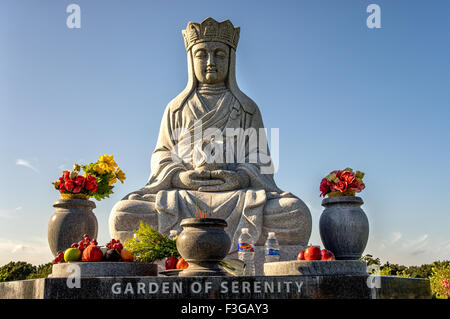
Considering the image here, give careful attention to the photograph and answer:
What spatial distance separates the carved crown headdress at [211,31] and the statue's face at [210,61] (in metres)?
0.09

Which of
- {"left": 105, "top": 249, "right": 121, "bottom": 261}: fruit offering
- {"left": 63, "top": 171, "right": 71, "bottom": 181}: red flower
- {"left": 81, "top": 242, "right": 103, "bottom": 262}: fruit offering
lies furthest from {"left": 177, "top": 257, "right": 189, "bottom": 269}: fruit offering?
{"left": 63, "top": 171, "right": 71, "bottom": 181}: red flower

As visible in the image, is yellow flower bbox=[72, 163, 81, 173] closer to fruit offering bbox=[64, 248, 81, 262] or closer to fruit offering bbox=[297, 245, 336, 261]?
fruit offering bbox=[64, 248, 81, 262]

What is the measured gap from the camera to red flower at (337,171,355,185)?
6703 mm

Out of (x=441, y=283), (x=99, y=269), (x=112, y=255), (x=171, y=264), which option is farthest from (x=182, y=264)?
(x=441, y=283)

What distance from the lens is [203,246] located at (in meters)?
4.21

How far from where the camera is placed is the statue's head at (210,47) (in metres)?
8.91

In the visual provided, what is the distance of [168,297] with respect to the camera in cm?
372

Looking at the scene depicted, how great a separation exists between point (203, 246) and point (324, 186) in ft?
10.4

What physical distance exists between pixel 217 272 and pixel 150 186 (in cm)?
393

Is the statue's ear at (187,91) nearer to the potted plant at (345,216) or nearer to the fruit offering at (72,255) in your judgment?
the potted plant at (345,216)

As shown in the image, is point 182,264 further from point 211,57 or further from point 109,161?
point 211,57

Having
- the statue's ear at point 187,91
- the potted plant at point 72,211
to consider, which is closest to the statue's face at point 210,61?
the statue's ear at point 187,91
